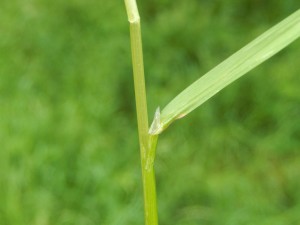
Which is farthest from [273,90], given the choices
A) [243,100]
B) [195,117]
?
[195,117]

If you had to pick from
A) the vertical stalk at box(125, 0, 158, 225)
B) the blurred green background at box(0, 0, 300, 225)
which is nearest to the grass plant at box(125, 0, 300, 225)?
the vertical stalk at box(125, 0, 158, 225)

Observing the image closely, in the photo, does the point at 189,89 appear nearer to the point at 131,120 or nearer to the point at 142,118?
the point at 142,118

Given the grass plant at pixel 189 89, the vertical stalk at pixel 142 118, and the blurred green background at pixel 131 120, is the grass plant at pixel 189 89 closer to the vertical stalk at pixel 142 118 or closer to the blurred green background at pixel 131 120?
the vertical stalk at pixel 142 118

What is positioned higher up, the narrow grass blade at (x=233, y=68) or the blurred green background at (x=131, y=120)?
the blurred green background at (x=131, y=120)

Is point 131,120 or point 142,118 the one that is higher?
point 131,120

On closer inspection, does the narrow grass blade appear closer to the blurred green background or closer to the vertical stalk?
the vertical stalk

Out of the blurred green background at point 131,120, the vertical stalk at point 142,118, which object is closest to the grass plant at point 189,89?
the vertical stalk at point 142,118

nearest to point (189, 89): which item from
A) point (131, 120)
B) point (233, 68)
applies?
point (233, 68)
